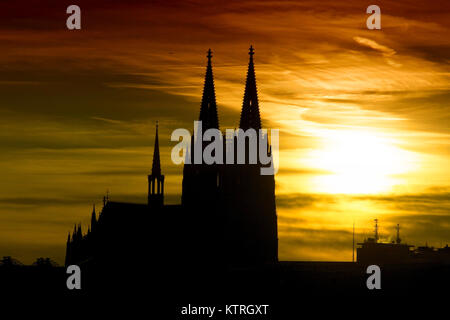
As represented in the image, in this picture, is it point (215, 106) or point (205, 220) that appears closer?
point (215, 106)

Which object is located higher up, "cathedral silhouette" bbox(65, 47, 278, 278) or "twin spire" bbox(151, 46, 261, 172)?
"twin spire" bbox(151, 46, 261, 172)

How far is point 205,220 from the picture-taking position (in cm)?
8019

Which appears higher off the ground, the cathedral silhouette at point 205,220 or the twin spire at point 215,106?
the twin spire at point 215,106

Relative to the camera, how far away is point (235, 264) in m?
83.2

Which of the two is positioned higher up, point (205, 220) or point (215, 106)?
point (215, 106)

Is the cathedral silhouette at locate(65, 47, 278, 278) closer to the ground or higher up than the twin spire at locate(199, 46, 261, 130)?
closer to the ground

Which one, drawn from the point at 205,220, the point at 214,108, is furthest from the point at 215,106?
the point at 205,220

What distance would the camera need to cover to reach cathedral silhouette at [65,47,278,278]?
77500 millimetres

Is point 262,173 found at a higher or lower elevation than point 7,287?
higher

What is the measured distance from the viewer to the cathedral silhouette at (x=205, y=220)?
254 feet

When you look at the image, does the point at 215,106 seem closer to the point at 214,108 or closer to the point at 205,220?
the point at 214,108
